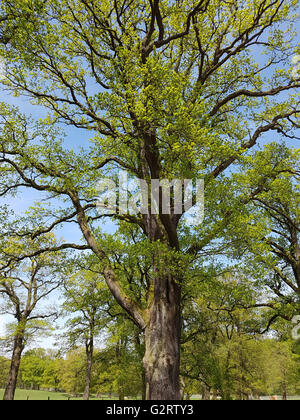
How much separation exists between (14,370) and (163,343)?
62.4ft

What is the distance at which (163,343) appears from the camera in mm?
8648

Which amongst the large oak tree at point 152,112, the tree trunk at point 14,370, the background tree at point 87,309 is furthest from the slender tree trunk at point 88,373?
the large oak tree at point 152,112

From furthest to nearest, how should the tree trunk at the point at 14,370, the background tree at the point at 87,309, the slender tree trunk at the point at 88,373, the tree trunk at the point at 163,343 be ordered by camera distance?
1. the slender tree trunk at the point at 88,373
2. the tree trunk at the point at 14,370
3. the background tree at the point at 87,309
4. the tree trunk at the point at 163,343

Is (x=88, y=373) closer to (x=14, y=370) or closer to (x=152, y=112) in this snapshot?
(x=14, y=370)

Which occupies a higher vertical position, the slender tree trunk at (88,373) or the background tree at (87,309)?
the background tree at (87,309)

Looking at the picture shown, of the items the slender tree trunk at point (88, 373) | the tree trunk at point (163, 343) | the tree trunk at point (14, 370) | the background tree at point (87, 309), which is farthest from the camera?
the slender tree trunk at point (88, 373)

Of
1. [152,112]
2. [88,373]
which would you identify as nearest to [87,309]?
[88,373]

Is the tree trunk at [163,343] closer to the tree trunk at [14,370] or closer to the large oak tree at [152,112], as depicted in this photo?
the large oak tree at [152,112]

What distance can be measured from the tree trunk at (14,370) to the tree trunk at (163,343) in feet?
59.5

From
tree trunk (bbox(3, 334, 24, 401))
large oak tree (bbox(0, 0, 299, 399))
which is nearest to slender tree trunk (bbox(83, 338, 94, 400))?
tree trunk (bbox(3, 334, 24, 401))

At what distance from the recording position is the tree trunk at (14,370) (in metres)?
21.3

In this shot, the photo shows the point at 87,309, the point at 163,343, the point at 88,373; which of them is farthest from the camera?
the point at 88,373

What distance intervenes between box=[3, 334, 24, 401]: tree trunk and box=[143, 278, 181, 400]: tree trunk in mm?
18125
